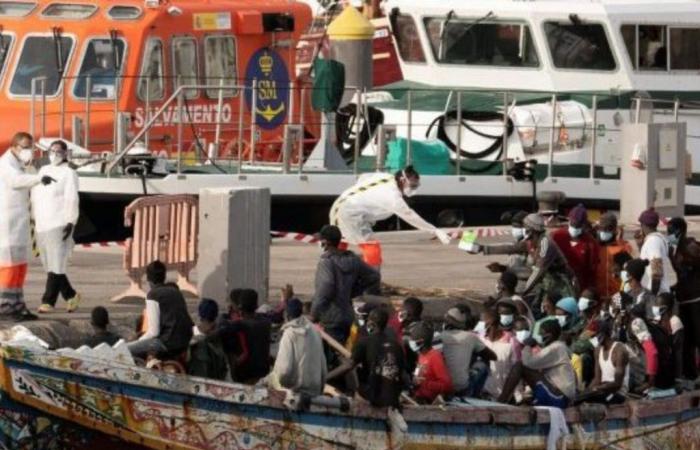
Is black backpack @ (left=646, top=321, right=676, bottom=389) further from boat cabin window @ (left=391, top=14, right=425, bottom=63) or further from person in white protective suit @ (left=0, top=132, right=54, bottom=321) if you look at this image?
boat cabin window @ (left=391, top=14, right=425, bottom=63)

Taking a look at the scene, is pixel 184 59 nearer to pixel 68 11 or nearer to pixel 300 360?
pixel 68 11

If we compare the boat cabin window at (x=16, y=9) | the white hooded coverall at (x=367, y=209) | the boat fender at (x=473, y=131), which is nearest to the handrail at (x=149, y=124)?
the boat cabin window at (x=16, y=9)

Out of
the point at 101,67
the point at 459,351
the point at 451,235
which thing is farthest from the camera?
the point at 101,67

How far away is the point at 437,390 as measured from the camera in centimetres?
1761

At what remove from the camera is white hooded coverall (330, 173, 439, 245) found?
21.2 m

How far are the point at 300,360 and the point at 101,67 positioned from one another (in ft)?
34.9

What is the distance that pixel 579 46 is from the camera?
94.0 feet

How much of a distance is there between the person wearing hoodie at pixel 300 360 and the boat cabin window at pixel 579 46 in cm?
1212

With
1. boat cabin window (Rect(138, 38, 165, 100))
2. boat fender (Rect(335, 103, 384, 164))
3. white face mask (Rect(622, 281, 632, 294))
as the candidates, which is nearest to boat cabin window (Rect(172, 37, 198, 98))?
boat cabin window (Rect(138, 38, 165, 100))

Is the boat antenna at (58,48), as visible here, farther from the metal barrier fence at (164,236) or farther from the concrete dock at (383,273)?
the metal barrier fence at (164,236)

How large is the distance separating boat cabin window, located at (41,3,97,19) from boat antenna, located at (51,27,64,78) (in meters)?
0.37

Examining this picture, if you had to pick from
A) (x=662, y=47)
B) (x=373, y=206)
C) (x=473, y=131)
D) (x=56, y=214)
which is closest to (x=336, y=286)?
(x=56, y=214)

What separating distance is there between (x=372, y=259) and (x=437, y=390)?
3.76m

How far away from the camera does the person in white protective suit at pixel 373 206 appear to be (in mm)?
21172
